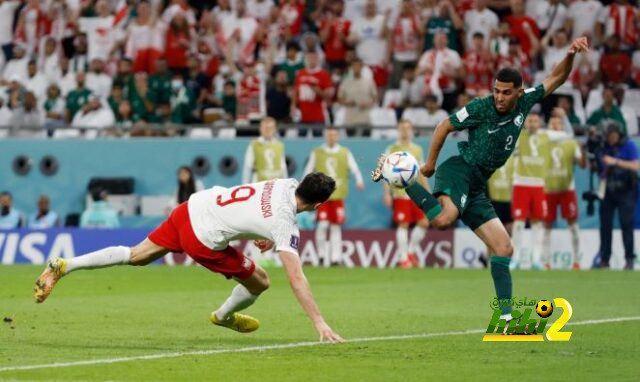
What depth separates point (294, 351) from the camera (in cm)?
1155

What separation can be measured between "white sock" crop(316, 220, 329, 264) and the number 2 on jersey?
1281cm

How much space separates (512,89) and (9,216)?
1530 cm

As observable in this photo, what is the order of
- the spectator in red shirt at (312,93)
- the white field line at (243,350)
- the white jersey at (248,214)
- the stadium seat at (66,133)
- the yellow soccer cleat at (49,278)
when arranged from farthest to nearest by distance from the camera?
the stadium seat at (66,133) < the spectator in red shirt at (312,93) < the yellow soccer cleat at (49,278) < the white jersey at (248,214) < the white field line at (243,350)

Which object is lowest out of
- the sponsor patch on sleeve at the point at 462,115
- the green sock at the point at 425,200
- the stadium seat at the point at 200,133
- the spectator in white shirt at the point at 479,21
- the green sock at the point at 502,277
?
the green sock at the point at 502,277

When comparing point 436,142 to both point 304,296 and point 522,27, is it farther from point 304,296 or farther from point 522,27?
point 522,27

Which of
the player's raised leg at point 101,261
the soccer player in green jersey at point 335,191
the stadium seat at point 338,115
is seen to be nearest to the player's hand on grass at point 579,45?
the player's raised leg at point 101,261

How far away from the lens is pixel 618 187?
936 inches

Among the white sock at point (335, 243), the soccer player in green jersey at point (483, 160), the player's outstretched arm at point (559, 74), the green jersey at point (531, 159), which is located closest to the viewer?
the soccer player in green jersey at point (483, 160)

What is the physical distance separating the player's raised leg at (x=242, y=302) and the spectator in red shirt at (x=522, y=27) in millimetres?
14104

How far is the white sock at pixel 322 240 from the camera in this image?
81.8ft

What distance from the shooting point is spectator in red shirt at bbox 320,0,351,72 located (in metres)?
26.9

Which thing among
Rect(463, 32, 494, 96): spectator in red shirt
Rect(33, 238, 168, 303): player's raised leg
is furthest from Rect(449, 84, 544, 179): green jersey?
Rect(463, 32, 494, 96): spectator in red shirt

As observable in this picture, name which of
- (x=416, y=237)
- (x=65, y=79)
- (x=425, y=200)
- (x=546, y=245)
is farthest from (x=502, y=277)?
(x=65, y=79)

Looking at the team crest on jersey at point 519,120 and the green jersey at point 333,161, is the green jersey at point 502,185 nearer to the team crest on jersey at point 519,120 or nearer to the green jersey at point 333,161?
the green jersey at point 333,161
